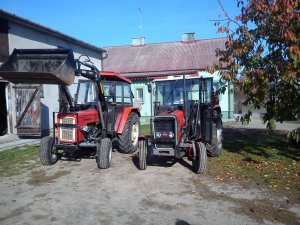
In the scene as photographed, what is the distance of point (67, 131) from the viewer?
858 centimetres

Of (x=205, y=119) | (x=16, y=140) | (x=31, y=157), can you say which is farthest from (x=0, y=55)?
(x=205, y=119)

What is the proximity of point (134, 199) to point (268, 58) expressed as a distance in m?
4.27

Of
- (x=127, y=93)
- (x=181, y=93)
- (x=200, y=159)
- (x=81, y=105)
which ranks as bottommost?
(x=200, y=159)

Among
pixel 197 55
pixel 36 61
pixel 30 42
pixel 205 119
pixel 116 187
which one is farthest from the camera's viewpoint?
pixel 197 55

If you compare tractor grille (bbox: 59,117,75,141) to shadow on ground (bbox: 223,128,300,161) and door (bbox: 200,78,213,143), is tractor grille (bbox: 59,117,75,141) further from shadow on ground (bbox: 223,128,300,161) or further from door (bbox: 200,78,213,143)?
shadow on ground (bbox: 223,128,300,161)

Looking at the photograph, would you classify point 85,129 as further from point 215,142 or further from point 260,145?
point 260,145

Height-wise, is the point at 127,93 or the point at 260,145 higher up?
the point at 127,93

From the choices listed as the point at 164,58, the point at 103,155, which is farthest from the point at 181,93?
the point at 164,58

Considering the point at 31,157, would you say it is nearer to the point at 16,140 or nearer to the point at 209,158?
the point at 16,140

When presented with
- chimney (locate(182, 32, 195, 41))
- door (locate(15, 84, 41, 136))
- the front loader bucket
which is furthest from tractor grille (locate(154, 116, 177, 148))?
chimney (locate(182, 32, 195, 41))

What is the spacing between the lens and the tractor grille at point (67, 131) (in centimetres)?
853

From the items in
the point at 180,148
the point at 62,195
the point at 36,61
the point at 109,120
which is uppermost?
the point at 36,61

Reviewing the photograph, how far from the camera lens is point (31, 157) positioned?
990 cm

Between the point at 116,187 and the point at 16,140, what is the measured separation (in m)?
8.07
